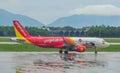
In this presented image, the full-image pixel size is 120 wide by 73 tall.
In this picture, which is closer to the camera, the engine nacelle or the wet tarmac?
the wet tarmac

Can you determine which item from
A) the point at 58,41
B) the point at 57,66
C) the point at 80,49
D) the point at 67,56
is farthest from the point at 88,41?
the point at 57,66

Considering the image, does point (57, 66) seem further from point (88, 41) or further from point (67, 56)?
point (88, 41)

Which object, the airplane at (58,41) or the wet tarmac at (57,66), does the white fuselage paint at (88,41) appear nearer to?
the airplane at (58,41)

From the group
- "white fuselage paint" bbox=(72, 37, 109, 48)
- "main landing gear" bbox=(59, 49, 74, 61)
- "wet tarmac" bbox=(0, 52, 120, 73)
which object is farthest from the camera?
"white fuselage paint" bbox=(72, 37, 109, 48)

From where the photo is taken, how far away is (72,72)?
99.6 ft

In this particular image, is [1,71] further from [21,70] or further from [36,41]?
[36,41]

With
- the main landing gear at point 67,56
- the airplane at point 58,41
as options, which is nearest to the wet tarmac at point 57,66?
the main landing gear at point 67,56

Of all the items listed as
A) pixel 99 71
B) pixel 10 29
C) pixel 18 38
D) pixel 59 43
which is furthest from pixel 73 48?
pixel 10 29

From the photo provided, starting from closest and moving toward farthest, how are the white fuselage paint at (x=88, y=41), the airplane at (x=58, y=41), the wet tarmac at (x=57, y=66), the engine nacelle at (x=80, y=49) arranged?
the wet tarmac at (x=57, y=66) → the engine nacelle at (x=80, y=49) → the airplane at (x=58, y=41) → the white fuselage paint at (x=88, y=41)

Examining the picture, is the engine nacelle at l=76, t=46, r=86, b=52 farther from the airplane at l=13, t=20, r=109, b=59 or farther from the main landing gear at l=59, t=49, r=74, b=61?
the main landing gear at l=59, t=49, r=74, b=61

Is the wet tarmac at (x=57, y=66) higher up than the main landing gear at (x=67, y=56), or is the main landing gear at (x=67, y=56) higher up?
the main landing gear at (x=67, y=56)

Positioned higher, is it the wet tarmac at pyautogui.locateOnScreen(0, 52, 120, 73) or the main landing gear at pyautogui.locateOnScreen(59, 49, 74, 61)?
the main landing gear at pyautogui.locateOnScreen(59, 49, 74, 61)

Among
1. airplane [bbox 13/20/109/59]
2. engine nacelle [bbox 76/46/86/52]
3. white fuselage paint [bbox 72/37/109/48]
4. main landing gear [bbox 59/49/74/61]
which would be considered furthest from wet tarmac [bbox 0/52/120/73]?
white fuselage paint [bbox 72/37/109/48]

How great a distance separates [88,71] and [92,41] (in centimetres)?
3037
